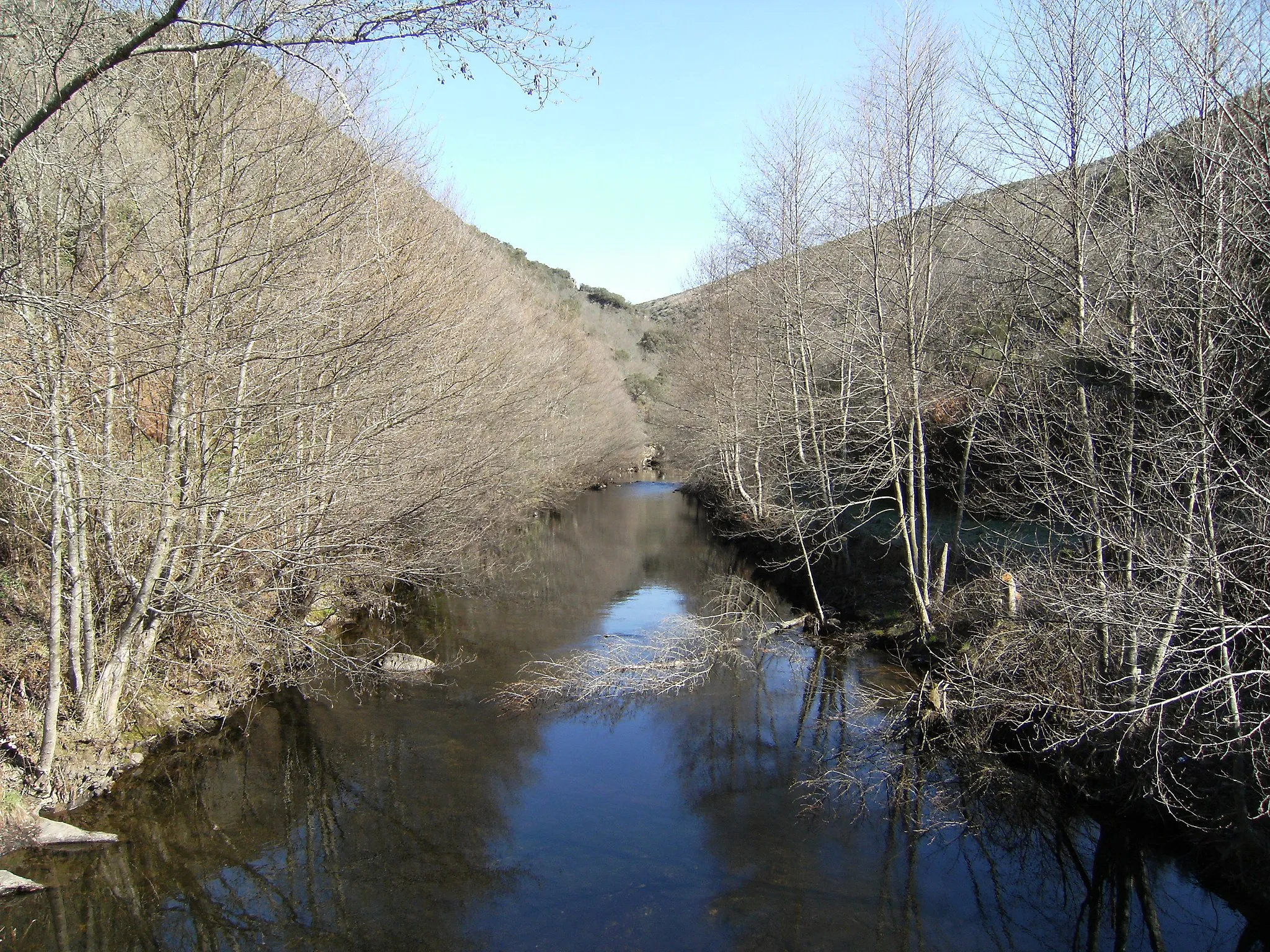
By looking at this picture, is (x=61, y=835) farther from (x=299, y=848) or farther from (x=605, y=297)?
(x=605, y=297)

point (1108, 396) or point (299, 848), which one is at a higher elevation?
point (1108, 396)

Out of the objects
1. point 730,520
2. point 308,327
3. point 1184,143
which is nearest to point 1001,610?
point 1184,143

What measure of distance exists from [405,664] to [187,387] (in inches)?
215

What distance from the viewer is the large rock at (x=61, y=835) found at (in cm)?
734

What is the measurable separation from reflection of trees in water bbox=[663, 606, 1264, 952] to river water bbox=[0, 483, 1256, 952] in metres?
0.02

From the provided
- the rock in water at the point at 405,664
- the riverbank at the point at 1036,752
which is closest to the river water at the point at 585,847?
the riverbank at the point at 1036,752

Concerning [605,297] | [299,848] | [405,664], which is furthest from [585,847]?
[605,297]

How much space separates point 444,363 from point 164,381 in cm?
671

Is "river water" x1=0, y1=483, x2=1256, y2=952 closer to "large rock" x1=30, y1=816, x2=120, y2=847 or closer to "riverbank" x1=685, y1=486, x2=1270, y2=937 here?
"large rock" x1=30, y1=816, x2=120, y2=847

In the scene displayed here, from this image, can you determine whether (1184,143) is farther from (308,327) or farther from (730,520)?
(730,520)

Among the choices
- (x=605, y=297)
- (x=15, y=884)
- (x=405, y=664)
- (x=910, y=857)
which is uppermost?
(x=605, y=297)

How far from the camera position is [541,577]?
2005 centimetres

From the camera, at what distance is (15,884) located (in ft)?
21.9

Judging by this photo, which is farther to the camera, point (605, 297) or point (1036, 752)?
point (605, 297)
